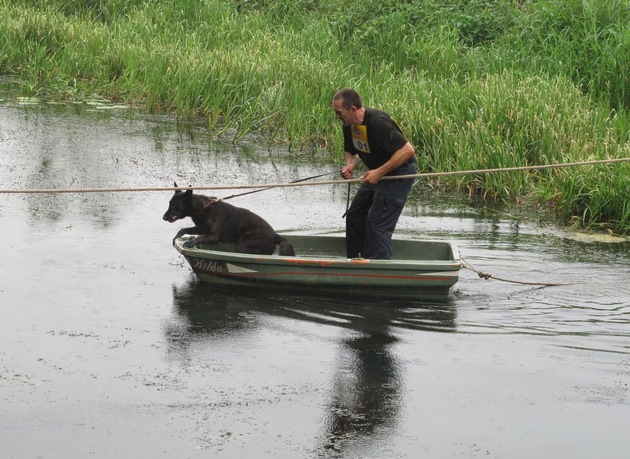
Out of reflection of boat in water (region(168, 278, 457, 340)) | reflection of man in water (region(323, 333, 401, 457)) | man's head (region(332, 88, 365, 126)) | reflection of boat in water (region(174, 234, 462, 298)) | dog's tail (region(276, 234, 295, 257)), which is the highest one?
man's head (region(332, 88, 365, 126))

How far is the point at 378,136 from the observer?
31.2ft

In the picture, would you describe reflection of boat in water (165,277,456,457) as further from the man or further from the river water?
the man

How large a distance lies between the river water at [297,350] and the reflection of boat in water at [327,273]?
13 cm

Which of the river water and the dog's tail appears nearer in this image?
the river water

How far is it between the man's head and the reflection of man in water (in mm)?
1970

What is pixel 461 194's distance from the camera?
14023 millimetres

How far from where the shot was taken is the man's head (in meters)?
9.36

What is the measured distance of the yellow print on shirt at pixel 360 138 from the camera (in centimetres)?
956

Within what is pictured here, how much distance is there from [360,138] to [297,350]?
2294 mm

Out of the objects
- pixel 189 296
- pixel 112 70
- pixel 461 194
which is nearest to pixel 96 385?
pixel 189 296

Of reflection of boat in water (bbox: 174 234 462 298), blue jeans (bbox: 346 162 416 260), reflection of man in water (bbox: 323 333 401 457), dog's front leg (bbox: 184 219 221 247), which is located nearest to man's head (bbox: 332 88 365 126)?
blue jeans (bbox: 346 162 416 260)

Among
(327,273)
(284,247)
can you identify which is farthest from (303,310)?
(284,247)

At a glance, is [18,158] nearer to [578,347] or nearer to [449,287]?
[449,287]

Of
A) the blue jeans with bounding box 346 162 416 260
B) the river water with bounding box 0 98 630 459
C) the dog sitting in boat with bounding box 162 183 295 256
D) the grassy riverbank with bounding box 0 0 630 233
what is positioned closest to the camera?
the river water with bounding box 0 98 630 459
